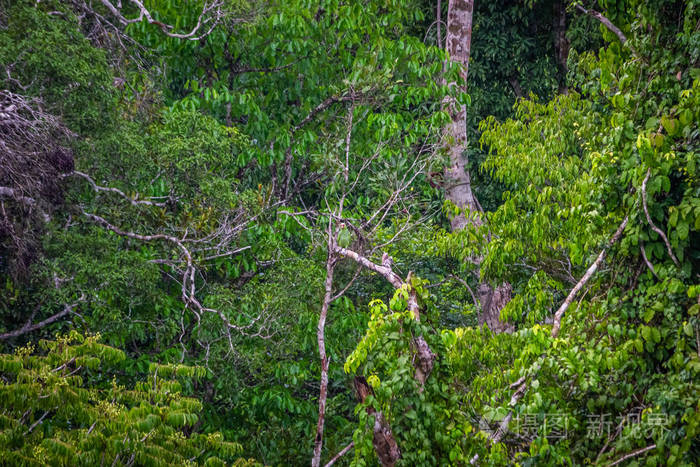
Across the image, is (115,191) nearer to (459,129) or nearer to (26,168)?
(26,168)

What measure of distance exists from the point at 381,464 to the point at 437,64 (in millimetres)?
5939

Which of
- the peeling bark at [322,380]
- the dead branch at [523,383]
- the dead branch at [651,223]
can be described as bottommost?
the peeling bark at [322,380]

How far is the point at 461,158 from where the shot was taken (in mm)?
11055

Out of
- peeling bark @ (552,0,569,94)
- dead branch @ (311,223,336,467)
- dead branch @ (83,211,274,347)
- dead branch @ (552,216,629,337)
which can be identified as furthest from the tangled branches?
peeling bark @ (552,0,569,94)

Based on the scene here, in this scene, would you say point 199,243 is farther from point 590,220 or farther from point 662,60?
point 662,60

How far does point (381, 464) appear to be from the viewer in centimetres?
565

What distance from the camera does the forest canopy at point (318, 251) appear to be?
485 cm

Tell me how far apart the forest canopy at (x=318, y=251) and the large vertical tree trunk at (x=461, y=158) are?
49 mm

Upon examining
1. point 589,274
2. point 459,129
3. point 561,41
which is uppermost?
point 561,41

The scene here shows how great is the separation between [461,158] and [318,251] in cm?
316

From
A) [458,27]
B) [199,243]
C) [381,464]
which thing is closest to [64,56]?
[199,243]

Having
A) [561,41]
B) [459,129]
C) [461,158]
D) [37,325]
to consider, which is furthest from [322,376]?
[561,41]

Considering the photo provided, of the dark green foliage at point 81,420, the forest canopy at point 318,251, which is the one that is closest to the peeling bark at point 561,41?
the forest canopy at point 318,251

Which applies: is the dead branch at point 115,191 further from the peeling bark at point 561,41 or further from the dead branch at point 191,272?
the peeling bark at point 561,41
